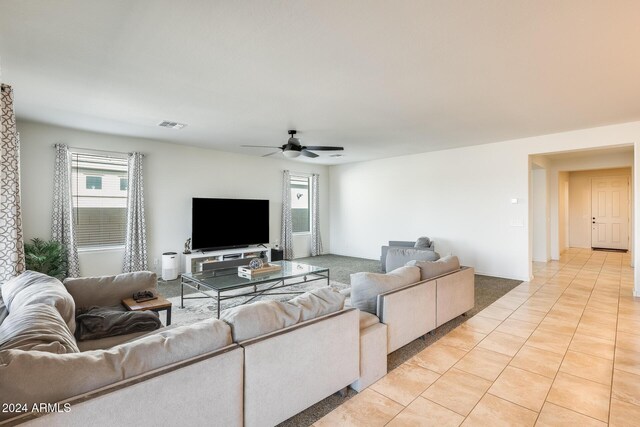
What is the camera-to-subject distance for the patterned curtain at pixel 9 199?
10.2ft

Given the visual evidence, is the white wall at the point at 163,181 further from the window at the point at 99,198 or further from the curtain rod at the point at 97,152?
the window at the point at 99,198

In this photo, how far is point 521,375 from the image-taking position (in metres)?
2.55

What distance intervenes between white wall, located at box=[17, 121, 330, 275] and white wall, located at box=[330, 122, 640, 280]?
1818mm

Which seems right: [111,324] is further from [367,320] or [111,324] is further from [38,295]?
[367,320]

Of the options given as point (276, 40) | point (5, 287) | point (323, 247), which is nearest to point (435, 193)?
point (323, 247)

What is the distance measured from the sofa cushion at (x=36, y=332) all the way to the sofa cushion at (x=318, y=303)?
1.18m

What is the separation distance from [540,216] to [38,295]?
31.0 ft

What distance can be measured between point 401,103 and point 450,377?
3.01 meters

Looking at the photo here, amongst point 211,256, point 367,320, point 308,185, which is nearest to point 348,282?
point 211,256

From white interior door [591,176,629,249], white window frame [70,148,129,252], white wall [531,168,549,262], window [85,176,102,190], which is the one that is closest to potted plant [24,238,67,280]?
white window frame [70,148,129,252]

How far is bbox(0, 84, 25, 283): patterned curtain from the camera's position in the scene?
312 centimetres

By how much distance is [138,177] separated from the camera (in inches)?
225

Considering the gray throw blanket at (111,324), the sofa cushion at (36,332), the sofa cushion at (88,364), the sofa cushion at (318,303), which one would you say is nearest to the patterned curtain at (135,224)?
the gray throw blanket at (111,324)

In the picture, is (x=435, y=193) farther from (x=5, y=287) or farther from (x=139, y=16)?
(x=5, y=287)
